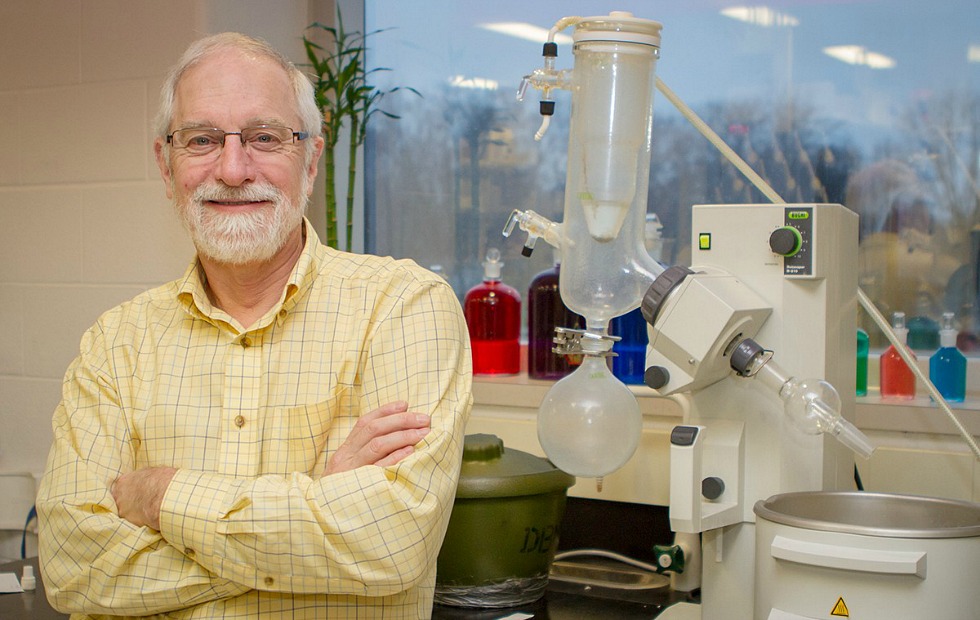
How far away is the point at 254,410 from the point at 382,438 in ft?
0.71

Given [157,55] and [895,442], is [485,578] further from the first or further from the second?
[157,55]

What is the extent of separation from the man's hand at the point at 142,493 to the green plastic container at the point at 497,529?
42cm

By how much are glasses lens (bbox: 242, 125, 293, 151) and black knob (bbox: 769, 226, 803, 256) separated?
2.30ft

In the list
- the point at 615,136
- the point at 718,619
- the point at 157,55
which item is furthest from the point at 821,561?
the point at 157,55

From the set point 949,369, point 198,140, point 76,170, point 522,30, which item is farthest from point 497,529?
point 76,170

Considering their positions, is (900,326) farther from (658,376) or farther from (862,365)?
(658,376)

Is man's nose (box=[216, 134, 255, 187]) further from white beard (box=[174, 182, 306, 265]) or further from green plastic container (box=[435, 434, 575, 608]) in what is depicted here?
green plastic container (box=[435, 434, 575, 608])

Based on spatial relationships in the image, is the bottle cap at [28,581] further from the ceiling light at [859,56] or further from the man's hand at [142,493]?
the ceiling light at [859,56]

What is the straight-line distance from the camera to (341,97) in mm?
2381

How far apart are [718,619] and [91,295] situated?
5.38 feet

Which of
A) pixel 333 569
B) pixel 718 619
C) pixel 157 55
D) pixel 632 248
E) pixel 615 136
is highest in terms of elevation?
pixel 157 55

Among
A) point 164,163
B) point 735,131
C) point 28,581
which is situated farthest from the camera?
point 735,131

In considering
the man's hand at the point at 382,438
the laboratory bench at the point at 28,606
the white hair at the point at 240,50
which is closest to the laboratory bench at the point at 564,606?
the laboratory bench at the point at 28,606

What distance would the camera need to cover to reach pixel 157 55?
2279mm
